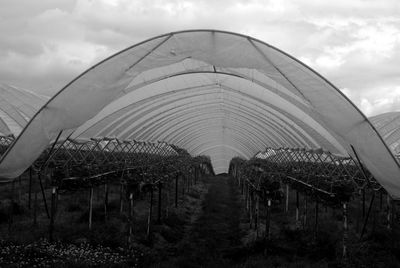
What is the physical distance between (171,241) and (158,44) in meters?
5.22

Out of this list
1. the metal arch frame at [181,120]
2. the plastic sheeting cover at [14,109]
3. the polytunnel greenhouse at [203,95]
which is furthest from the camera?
the metal arch frame at [181,120]

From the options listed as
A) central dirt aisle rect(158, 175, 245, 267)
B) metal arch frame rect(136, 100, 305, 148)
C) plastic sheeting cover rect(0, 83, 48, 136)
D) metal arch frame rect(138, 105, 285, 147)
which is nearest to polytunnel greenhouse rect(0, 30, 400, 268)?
central dirt aisle rect(158, 175, 245, 267)

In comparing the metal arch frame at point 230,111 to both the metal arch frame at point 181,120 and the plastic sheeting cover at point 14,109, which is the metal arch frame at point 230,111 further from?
the plastic sheeting cover at point 14,109

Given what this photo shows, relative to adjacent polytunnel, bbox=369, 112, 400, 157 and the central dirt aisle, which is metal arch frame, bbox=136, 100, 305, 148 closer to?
the central dirt aisle

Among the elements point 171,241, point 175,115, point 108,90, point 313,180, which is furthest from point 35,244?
point 175,115

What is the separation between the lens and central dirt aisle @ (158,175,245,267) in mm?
9195

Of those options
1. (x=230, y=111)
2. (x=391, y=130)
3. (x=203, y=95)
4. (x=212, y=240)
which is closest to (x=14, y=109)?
(x=203, y=95)

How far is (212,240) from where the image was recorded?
39.4ft

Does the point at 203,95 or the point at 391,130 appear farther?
the point at 391,130

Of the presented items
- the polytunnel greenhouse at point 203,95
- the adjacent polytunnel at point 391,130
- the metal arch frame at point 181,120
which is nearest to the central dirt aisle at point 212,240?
the polytunnel greenhouse at point 203,95

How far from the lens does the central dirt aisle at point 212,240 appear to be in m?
9.20

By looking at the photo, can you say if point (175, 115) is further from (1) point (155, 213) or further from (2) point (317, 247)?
(2) point (317, 247)

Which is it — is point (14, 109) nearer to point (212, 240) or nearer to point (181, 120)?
point (181, 120)

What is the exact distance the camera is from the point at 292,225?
14.5 m
